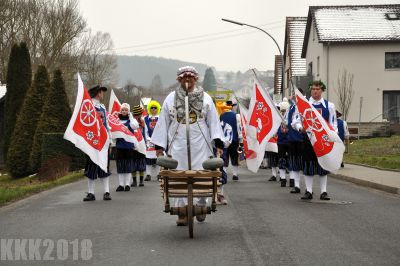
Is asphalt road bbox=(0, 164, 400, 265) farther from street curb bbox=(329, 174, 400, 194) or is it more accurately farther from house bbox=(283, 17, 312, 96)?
house bbox=(283, 17, 312, 96)

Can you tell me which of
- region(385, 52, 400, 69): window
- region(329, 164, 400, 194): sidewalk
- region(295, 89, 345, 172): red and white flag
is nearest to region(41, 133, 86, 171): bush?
region(329, 164, 400, 194): sidewalk

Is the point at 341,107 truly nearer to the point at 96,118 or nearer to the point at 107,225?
the point at 96,118

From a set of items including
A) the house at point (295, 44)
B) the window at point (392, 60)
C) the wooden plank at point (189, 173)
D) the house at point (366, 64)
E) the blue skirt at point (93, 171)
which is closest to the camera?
the wooden plank at point (189, 173)

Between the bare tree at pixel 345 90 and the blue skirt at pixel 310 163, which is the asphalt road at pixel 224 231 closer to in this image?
the blue skirt at pixel 310 163

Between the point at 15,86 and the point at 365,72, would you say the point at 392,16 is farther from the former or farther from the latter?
the point at 15,86

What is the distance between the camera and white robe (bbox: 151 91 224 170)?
9195 millimetres

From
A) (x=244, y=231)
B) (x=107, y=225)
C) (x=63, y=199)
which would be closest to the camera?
(x=244, y=231)

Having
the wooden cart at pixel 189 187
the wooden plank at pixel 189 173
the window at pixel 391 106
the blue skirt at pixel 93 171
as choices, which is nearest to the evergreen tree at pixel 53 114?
the blue skirt at pixel 93 171

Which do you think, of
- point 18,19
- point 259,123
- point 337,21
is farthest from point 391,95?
point 259,123

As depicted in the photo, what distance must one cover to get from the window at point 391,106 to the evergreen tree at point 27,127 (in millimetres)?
24411

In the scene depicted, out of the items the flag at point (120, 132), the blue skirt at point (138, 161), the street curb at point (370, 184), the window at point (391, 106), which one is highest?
the window at point (391, 106)

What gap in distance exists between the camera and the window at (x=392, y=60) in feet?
150

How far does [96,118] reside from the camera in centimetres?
1308

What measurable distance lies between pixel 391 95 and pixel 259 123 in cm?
3348
